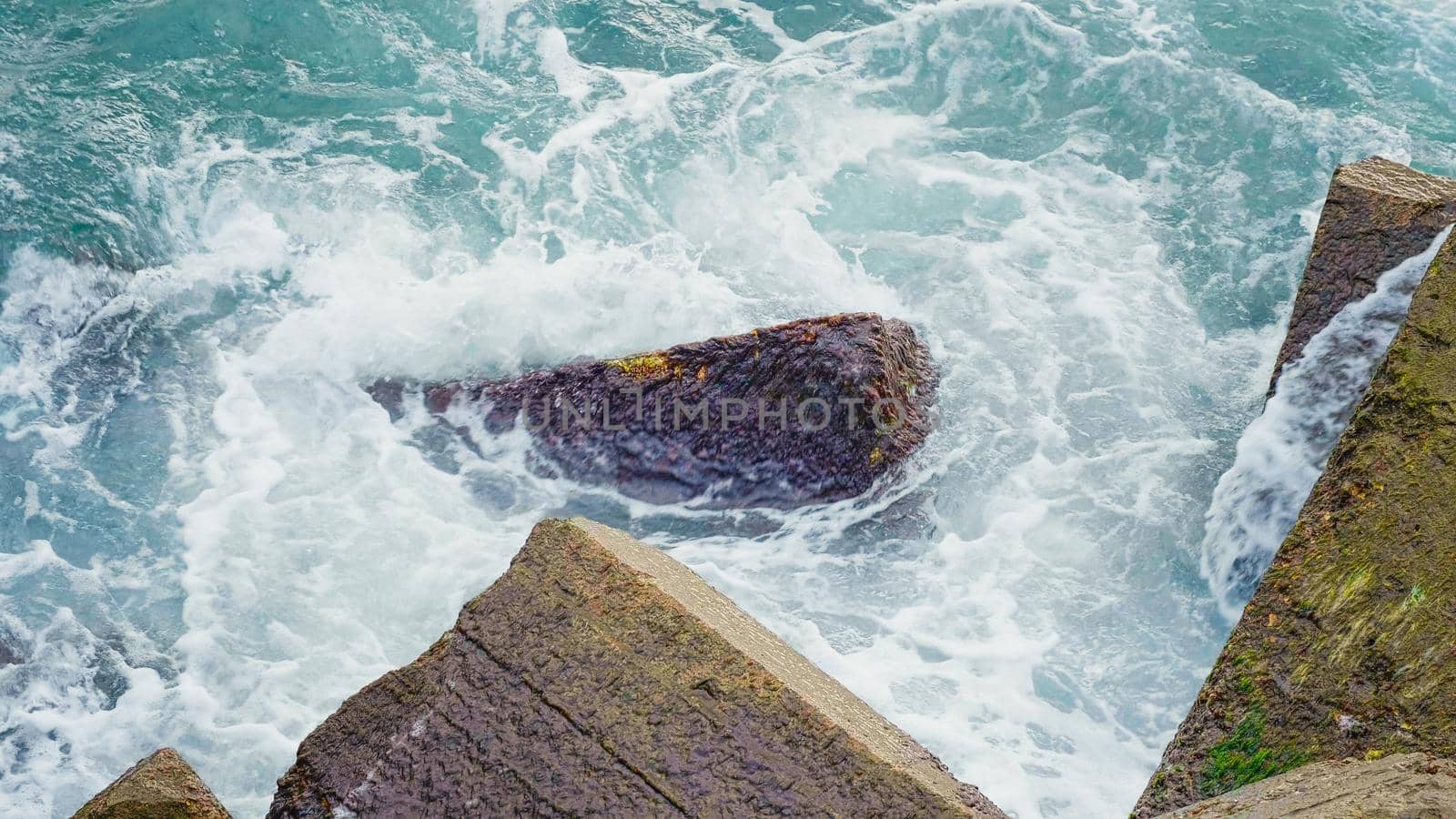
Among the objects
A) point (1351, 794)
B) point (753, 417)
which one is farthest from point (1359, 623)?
point (753, 417)

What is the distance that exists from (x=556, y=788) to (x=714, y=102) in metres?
6.56

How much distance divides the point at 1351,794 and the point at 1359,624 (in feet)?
2.59

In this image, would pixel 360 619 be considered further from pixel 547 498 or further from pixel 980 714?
pixel 980 714

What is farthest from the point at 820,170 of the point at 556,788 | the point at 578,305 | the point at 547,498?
the point at 556,788

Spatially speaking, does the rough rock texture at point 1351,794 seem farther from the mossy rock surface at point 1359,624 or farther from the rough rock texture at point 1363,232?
the rough rock texture at point 1363,232

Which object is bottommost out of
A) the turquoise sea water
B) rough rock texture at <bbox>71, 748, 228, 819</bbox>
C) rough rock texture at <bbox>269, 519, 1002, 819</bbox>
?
the turquoise sea water

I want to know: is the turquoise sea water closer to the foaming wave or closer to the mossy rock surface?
the foaming wave

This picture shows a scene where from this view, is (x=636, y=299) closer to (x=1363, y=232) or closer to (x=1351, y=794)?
(x=1363, y=232)

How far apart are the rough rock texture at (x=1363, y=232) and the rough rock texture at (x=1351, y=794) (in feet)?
8.86

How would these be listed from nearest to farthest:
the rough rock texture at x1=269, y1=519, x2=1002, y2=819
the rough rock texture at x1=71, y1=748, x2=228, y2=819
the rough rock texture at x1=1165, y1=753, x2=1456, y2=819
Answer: the rough rock texture at x1=1165, y1=753, x2=1456, y2=819
the rough rock texture at x1=269, y1=519, x2=1002, y2=819
the rough rock texture at x1=71, y1=748, x2=228, y2=819

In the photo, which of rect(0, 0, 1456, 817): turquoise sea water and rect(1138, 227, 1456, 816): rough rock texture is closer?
rect(1138, 227, 1456, 816): rough rock texture

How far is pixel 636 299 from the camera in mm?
7094

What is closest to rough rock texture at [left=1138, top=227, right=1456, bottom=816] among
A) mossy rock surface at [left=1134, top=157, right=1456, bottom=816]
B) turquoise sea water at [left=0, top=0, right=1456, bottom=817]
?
mossy rock surface at [left=1134, top=157, right=1456, bottom=816]

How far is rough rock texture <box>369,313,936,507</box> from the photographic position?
5.70m
